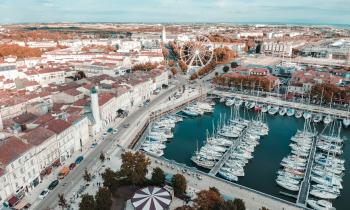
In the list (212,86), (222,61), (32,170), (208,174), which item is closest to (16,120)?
(32,170)

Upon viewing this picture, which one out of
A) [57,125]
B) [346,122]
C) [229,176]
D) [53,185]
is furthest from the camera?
[346,122]

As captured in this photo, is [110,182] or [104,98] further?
[104,98]

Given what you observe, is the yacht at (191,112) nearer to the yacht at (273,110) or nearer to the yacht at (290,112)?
the yacht at (273,110)

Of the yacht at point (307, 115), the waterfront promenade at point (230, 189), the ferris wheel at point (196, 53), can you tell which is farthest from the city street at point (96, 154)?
the ferris wheel at point (196, 53)

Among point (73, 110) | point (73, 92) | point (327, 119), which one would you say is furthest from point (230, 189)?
point (73, 92)

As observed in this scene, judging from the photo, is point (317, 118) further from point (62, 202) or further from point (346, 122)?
point (62, 202)

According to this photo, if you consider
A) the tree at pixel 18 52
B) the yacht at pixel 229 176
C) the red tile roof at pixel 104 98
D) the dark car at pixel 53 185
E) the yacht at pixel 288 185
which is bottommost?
the yacht at pixel 288 185

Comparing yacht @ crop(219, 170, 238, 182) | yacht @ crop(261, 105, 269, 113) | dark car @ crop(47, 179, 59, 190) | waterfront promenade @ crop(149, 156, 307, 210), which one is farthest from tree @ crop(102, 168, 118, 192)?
yacht @ crop(261, 105, 269, 113)

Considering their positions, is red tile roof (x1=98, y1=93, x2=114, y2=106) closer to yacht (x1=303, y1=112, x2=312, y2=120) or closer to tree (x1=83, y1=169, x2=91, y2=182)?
tree (x1=83, y1=169, x2=91, y2=182)
